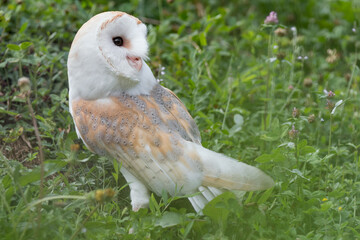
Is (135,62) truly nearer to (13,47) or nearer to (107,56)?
(107,56)

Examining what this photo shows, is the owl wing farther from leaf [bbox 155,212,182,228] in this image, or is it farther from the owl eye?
the owl eye

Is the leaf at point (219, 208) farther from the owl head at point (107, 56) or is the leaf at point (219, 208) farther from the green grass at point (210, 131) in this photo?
the owl head at point (107, 56)

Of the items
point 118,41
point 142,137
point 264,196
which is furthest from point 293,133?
point 118,41

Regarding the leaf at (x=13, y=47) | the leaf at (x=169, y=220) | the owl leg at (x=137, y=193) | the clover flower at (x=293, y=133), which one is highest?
the clover flower at (x=293, y=133)

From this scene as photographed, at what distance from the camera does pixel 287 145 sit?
10.0ft

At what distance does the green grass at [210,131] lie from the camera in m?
2.63

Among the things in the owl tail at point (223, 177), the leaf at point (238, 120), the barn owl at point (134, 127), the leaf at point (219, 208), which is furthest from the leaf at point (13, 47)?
the leaf at point (219, 208)

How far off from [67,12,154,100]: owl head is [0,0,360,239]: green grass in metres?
0.25

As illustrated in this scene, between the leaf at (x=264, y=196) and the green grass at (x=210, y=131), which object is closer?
the green grass at (x=210, y=131)

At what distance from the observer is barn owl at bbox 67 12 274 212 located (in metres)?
2.78

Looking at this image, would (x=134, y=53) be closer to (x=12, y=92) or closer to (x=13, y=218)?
(x=13, y=218)

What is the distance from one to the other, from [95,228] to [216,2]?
407 cm

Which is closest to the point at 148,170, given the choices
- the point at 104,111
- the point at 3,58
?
the point at 104,111

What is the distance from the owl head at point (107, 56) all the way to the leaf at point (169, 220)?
700 millimetres
